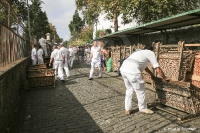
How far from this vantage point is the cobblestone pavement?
4.35 meters

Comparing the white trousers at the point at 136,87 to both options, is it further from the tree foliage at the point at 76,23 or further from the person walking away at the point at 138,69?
the tree foliage at the point at 76,23

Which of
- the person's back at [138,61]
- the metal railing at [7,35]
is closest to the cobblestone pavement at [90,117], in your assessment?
the person's back at [138,61]

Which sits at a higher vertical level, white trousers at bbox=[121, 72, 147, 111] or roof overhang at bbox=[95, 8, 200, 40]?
roof overhang at bbox=[95, 8, 200, 40]

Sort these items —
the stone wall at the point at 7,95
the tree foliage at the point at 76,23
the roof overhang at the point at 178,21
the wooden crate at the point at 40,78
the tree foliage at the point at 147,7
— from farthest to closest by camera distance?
the tree foliage at the point at 76,23 < the tree foliage at the point at 147,7 < the wooden crate at the point at 40,78 < the roof overhang at the point at 178,21 < the stone wall at the point at 7,95

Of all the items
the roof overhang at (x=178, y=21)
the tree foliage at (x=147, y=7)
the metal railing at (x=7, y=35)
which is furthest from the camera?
the tree foliage at (x=147, y=7)

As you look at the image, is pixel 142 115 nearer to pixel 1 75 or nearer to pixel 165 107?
pixel 165 107

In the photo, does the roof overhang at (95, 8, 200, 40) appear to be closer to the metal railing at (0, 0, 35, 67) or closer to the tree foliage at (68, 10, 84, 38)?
the metal railing at (0, 0, 35, 67)

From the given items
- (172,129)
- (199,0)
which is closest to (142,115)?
(172,129)

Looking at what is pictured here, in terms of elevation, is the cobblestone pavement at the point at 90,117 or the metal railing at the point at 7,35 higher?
the metal railing at the point at 7,35

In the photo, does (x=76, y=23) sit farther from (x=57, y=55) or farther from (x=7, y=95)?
(x=7, y=95)

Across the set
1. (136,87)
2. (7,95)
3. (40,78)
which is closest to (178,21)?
(136,87)

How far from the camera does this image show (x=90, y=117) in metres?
5.08

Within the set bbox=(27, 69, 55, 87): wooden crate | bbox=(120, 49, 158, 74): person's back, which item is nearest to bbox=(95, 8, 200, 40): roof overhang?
bbox=(120, 49, 158, 74): person's back

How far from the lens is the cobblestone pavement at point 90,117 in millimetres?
4348
